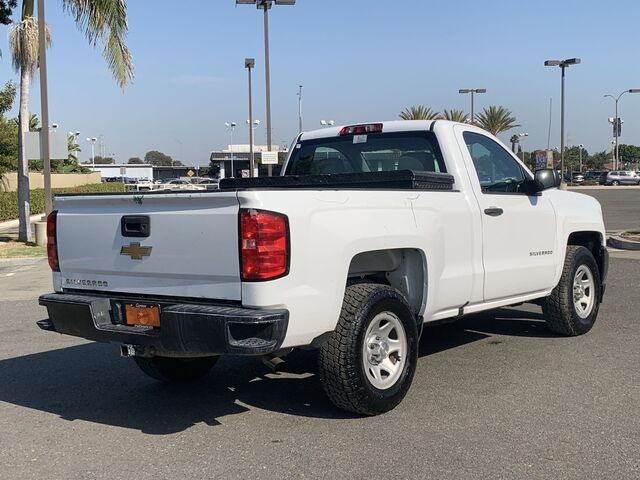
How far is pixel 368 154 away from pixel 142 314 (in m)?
2.73

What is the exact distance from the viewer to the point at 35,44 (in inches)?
722

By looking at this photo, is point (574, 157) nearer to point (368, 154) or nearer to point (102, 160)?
point (102, 160)

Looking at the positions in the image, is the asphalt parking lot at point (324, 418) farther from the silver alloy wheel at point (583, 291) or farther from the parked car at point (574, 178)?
the parked car at point (574, 178)

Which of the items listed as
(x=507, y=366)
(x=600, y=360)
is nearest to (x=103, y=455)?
(x=507, y=366)

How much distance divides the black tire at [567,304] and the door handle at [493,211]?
4.55 feet

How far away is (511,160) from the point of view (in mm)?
6465

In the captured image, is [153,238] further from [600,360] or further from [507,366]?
[600,360]

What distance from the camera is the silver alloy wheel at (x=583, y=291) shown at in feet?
23.2

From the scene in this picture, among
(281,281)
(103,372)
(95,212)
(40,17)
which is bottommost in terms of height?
(103,372)

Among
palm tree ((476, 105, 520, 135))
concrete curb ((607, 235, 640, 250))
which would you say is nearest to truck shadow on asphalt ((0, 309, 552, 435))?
concrete curb ((607, 235, 640, 250))

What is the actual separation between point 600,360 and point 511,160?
1.91 metres

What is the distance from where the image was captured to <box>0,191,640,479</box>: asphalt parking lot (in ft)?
13.1

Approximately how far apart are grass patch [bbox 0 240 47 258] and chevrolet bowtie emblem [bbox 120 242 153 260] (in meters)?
12.1

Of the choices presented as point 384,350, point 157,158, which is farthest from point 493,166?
point 157,158
